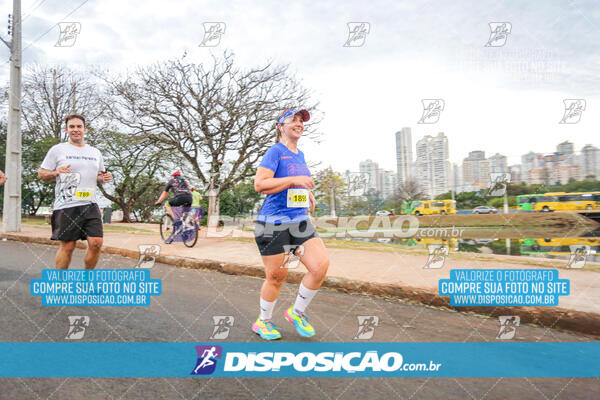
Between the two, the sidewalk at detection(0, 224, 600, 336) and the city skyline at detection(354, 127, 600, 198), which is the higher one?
the city skyline at detection(354, 127, 600, 198)

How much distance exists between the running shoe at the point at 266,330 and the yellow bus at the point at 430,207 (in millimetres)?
33506

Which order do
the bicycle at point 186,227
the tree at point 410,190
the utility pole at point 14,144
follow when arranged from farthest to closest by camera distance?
the tree at point 410,190 < the utility pole at point 14,144 < the bicycle at point 186,227

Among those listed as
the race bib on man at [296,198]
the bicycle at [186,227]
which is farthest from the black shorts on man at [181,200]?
the race bib on man at [296,198]

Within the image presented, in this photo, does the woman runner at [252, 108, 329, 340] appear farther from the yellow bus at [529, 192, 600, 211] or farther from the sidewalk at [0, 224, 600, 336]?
the yellow bus at [529, 192, 600, 211]

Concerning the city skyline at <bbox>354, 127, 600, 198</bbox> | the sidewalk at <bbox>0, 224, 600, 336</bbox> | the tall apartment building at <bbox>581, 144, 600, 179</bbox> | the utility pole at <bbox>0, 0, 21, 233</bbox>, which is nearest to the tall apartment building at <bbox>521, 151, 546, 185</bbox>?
the city skyline at <bbox>354, 127, 600, 198</bbox>

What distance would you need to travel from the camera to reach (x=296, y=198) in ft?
8.56

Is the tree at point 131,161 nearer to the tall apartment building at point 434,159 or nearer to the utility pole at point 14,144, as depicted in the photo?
the utility pole at point 14,144

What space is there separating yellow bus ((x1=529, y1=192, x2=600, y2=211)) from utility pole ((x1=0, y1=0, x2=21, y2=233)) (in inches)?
1299

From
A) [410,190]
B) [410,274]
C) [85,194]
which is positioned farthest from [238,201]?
[85,194]

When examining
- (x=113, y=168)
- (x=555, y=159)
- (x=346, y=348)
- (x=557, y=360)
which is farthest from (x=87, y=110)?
(x=555, y=159)

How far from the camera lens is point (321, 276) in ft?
8.66

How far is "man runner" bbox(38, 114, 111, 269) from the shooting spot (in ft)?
11.6

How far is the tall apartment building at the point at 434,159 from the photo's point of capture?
41.9 feet

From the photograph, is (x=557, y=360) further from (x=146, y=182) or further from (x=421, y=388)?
(x=146, y=182)
